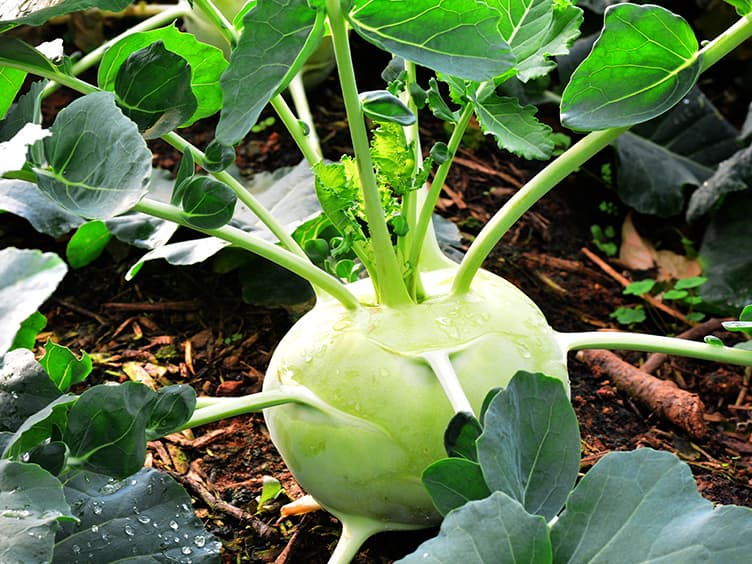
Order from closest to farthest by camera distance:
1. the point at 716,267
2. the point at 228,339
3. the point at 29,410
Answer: the point at 29,410 → the point at 228,339 → the point at 716,267

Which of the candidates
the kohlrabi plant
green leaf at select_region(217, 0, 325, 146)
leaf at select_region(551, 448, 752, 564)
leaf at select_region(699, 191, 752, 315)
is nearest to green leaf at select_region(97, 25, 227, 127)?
the kohlrabi plant

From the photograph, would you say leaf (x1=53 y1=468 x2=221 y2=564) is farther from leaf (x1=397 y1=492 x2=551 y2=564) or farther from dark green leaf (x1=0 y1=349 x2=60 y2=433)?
leaf (x1=397 y1=492 x2=551 y2=564)

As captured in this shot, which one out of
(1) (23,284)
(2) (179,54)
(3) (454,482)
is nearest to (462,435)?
(3) (454,482)

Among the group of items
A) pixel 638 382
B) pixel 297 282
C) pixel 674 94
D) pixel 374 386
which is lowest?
pixel 638 382

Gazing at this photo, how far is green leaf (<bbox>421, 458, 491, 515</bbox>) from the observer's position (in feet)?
2.44

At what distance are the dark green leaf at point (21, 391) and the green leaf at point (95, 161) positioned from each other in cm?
20

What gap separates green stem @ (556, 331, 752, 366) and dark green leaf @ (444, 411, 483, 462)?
0.29 meters

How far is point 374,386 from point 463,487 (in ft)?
0.79

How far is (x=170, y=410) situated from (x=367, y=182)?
30 centimetres

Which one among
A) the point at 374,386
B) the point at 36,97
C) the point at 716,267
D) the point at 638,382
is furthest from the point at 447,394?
the point at 716,267

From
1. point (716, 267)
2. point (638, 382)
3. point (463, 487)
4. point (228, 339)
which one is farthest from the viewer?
point (716, 267)

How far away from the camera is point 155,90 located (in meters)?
0.92

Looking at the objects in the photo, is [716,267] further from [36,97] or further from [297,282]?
[36,97]

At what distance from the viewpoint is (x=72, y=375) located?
3.09 feet
